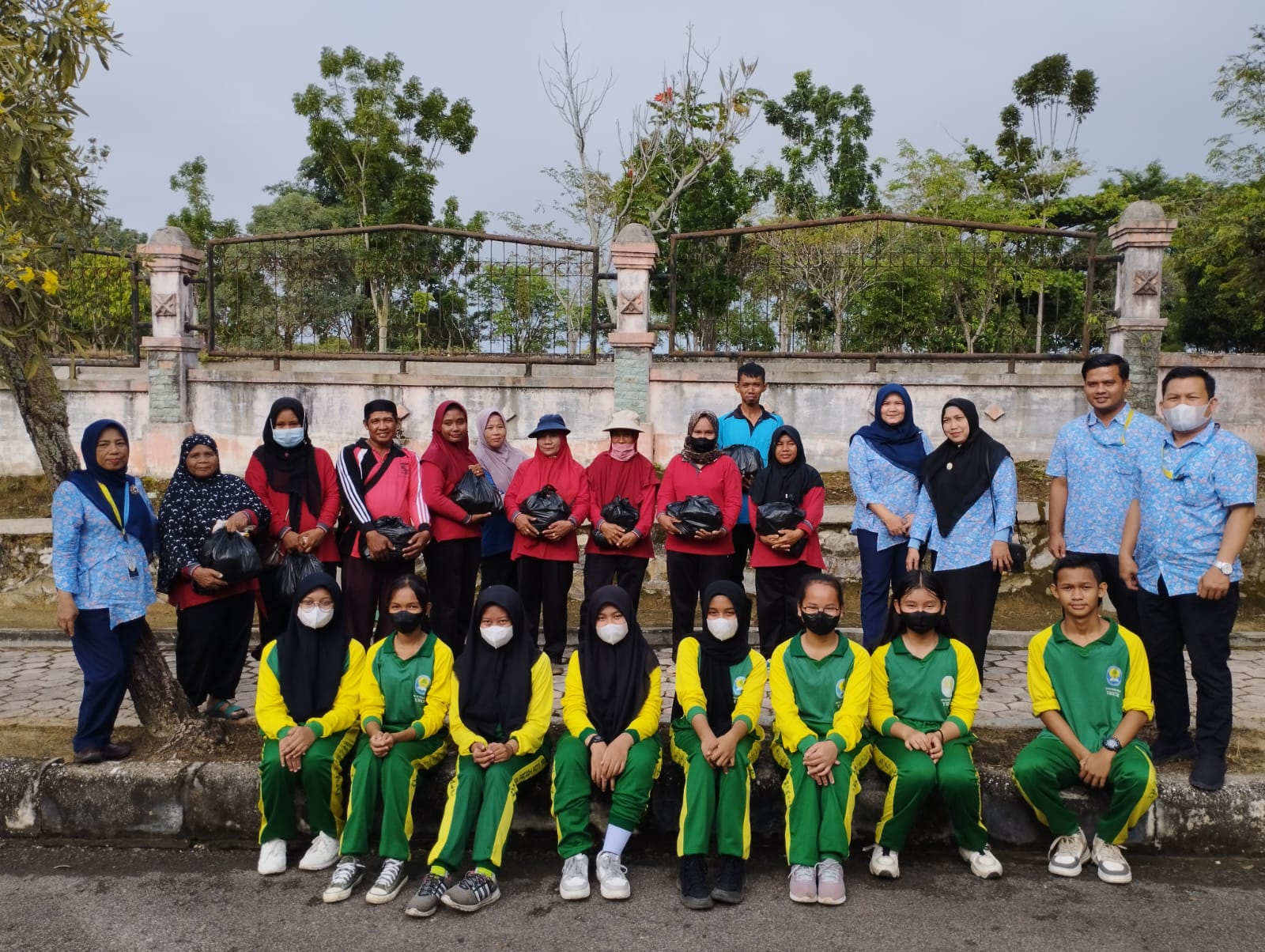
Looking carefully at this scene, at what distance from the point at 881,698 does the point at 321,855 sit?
2.33 m

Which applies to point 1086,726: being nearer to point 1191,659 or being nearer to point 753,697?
point 1191,659

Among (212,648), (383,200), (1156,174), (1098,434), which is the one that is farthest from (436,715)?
(1156,174)

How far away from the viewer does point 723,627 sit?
408 centimetres

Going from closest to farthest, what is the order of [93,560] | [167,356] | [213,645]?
[93,560], [213,645], [167,356]

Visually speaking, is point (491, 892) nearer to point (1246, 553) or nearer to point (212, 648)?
point (212, 648)

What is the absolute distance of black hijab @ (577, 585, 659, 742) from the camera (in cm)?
409

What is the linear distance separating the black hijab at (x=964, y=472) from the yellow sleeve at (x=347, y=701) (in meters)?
2.83

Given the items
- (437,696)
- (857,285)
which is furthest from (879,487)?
(857,285)

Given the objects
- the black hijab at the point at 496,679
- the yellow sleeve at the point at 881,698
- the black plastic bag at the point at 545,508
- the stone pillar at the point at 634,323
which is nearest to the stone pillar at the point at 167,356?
the stone pillar at the point at 634,323

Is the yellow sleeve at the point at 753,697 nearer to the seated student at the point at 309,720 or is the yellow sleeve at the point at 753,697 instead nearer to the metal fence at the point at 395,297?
the seated student at the point at 309,720

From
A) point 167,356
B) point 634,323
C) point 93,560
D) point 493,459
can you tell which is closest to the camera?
point 93,560

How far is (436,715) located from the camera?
13.6ft

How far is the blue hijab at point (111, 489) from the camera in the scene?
4555mm

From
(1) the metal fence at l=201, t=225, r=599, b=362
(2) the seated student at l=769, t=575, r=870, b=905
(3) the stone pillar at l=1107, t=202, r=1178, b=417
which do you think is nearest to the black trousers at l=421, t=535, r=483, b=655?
(2) the seated student at l=769, t=575, r=870, b=905
